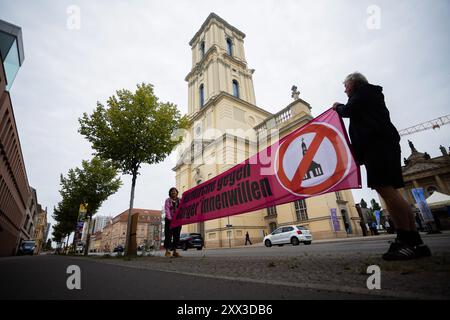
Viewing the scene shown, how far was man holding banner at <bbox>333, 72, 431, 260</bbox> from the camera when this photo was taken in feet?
7.63

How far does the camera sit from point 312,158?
378cm

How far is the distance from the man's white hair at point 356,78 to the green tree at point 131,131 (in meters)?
9.81

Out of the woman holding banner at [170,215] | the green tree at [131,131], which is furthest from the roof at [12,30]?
the woman holding banner at [170,215]

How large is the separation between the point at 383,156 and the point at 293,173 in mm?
1742

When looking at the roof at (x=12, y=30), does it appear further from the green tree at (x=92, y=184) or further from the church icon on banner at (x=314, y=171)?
the church icon on banner at (x=314, y=171)

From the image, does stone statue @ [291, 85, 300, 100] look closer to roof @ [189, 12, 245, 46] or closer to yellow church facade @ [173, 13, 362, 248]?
yellow church facade @ [173, 13, 362, 248]

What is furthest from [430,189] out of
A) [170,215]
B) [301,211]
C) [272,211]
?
[170,215]

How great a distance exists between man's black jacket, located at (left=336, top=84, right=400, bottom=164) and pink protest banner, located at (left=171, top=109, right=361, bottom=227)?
63 centimetres

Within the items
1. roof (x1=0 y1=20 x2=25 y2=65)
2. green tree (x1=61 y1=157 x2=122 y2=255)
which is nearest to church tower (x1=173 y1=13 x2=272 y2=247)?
green tree (x1=61 y1=157 x2=122 y2=255)
